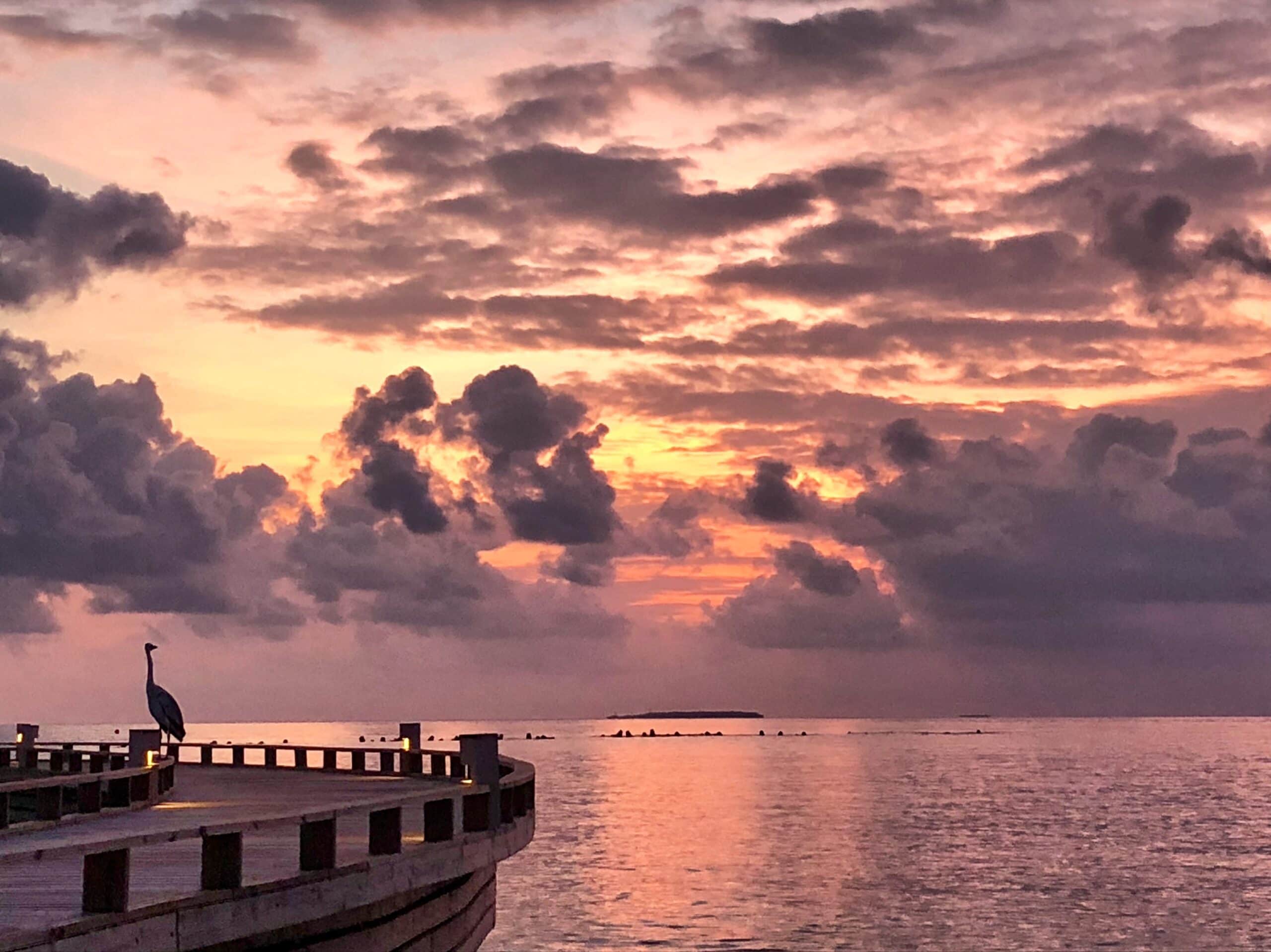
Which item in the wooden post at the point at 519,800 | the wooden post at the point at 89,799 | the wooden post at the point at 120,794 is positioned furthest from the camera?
the wooden post at the point at 120,794

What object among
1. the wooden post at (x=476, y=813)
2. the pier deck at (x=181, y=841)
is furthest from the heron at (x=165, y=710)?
the wooden post at (x=476, y=813)

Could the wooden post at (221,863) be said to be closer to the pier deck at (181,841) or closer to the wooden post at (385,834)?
the pier deck at (181,841)

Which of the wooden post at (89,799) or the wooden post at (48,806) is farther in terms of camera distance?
the wooden post at (89,799)

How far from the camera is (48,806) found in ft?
→ 88.7

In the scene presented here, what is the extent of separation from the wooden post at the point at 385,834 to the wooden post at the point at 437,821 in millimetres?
2063

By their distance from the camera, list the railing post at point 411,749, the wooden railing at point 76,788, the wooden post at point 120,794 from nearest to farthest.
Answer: the wooden railing at point 76,788 < the wooden post at point 120,794 < the railing post at point 411,749

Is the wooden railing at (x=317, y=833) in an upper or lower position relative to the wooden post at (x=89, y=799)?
lower

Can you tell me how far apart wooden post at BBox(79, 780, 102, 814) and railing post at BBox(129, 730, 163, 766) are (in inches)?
195

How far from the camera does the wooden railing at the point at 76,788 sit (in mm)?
25281

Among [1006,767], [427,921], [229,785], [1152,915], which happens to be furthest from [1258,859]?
[1006,767]

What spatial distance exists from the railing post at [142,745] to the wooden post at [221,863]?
19.2 m

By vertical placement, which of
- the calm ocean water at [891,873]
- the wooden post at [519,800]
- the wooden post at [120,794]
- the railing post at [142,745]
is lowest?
the calm ocean water at [891,873]

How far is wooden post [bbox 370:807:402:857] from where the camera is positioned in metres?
19.5

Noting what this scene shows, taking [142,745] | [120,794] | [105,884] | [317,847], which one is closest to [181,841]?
[317,847]
